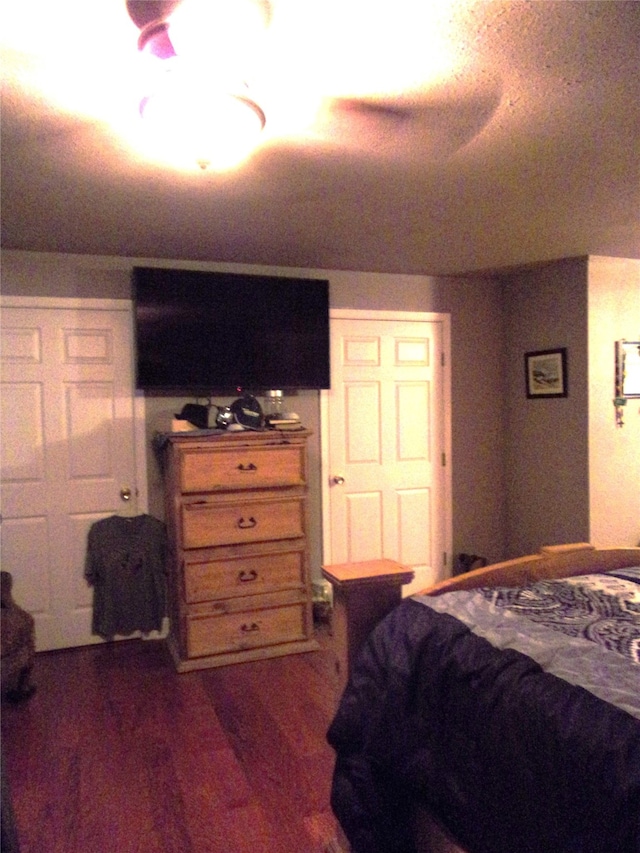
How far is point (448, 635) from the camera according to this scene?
1.57m

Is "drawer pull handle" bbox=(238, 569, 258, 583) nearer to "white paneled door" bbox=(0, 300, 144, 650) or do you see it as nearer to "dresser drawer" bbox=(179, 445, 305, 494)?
"dresser drawer" bbox=(179, 445, 305, 494)

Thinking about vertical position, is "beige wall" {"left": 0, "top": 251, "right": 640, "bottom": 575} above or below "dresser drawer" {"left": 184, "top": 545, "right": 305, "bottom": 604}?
above

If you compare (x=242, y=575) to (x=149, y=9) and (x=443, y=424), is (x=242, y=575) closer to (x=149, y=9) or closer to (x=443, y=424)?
(x=443, y=424)

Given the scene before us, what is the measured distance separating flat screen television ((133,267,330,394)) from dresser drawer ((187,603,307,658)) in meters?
1.33

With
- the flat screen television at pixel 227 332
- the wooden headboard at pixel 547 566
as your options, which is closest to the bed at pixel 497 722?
the wooden headboard at pixel 547 566

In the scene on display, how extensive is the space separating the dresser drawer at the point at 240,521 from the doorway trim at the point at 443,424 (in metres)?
0.64

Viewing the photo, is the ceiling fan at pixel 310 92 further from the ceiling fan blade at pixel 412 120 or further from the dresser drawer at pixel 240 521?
the dresser drawer at pixel 240 521

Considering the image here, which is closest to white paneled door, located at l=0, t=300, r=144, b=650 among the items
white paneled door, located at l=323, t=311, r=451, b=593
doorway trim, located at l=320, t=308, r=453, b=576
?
doorway trim, located at l=320, t=308, r=453, b=576

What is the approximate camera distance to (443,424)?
4367 mm

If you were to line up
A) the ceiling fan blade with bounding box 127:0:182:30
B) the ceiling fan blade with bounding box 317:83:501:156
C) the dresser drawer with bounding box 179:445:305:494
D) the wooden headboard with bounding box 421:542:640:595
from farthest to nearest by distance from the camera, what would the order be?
the dresser drawer with bounding box 179:445:305:494
the wooden headboard with bounding box 421:542:640:595
the ceiling fan blade with bounding box 317:83:501:156
the ceiling fan blade with bounding box 127:0:182:30

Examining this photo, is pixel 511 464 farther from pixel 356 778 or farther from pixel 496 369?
pixel 356 778

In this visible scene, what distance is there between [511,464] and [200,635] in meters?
2.55

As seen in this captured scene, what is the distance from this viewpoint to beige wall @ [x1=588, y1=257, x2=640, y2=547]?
149 inches

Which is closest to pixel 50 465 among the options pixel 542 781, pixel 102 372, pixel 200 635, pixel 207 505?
pixel 102 372
